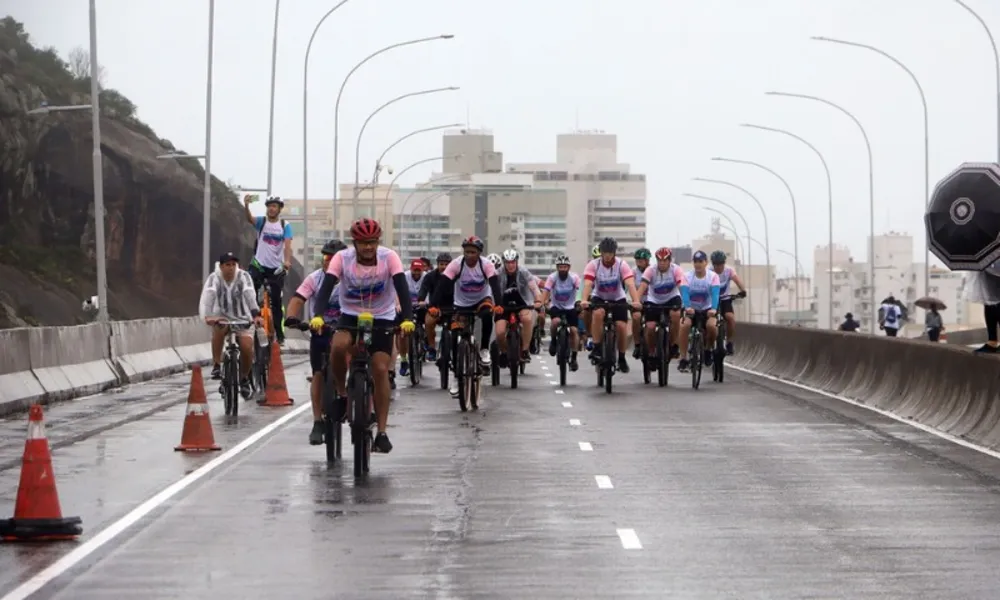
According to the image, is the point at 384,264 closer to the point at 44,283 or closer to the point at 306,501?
the point at 306,501

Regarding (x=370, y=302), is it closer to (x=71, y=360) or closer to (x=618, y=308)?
(x=71, y=360)

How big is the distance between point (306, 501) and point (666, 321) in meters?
16.0

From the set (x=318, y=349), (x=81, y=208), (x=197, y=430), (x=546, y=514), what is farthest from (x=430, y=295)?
(x=81, y=208)

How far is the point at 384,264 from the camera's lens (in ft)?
56.9

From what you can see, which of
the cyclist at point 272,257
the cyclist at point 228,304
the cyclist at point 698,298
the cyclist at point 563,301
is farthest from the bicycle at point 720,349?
the cyclist at point 228,304

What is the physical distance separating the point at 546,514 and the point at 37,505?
3306 mm

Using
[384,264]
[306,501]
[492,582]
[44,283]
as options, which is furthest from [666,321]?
[44,283]

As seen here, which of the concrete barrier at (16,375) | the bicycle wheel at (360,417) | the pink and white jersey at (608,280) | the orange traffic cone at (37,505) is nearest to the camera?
the orange traffic cone at (37,505)

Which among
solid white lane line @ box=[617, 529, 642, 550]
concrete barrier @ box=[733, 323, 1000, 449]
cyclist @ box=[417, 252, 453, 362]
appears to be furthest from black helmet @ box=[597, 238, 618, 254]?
solid white lane line @ box=[617, 529, 642, 550]

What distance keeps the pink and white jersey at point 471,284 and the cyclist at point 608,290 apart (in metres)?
3.33

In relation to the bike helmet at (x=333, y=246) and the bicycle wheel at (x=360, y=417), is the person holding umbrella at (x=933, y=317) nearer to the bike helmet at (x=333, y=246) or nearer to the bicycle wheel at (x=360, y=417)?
the bike helmet at (x=333, y=246)

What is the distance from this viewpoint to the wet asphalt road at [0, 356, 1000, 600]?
11.2m

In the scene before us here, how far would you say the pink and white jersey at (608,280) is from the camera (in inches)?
1169

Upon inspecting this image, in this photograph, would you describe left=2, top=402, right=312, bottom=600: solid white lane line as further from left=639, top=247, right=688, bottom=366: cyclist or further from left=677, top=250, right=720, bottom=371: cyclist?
left=677, top=250, right=720, bottom=371: cyclist
